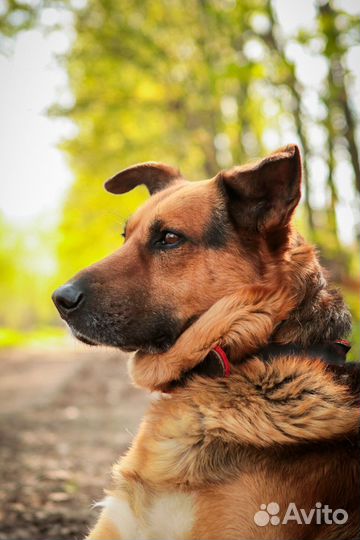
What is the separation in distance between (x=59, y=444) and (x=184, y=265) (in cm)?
476

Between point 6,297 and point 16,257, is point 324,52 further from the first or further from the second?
point 6,297

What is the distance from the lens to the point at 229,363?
2.80 m

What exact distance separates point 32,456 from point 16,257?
43.2 meters

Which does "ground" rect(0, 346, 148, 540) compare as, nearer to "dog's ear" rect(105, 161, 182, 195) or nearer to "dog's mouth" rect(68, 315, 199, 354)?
"dog's mouth" rect(68, 315, 199, 354)

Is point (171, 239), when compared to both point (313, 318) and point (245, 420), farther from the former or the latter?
point (245, 420)

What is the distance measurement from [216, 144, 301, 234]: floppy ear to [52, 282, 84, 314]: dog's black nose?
980 mm

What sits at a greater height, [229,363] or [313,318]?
[313,318]

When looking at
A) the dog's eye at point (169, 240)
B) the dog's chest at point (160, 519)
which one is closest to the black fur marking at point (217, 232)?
the dog's eye at point (169, 240)

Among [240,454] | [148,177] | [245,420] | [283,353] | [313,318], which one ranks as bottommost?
[240,454]

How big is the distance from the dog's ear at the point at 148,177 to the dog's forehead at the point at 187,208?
759mm

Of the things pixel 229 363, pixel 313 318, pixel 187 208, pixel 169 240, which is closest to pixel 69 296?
pixel 169 240

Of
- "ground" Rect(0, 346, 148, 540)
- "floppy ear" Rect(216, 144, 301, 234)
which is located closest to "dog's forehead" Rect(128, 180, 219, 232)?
"floppy ear" Rect(216, 144, 301, 234)

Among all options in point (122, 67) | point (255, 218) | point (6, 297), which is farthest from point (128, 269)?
point (6, 297)

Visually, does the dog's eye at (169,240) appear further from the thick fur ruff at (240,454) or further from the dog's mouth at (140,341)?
the thick fur ruff at (240,454)
